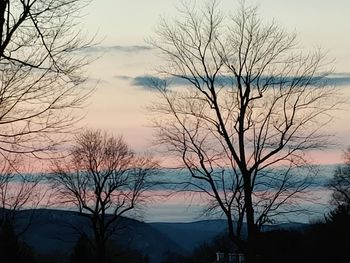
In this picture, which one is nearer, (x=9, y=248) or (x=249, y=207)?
(x=249, y=207)

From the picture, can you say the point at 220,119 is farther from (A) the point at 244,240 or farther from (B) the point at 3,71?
(B) the point at 3,71

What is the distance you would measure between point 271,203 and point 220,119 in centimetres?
389

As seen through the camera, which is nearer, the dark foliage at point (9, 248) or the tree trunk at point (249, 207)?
the tree trunk at point (249, 207)

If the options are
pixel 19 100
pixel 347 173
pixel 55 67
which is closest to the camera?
pixel 55 67

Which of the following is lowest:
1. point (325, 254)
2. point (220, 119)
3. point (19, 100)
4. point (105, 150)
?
point (325, 254)

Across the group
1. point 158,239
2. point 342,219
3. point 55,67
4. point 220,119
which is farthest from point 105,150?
point 158,239

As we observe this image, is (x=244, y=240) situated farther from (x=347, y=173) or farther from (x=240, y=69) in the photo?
(x=347, y=173)

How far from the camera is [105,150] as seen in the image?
55.3 metres

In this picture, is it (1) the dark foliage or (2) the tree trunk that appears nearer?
(2) the tree trunk

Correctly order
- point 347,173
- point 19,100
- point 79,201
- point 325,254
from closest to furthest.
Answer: point 19,100 → point 325,254 → point 79,201 → point 347,173

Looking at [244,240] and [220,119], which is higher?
[220,119]

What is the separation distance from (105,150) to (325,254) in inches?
1473

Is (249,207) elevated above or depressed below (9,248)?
above

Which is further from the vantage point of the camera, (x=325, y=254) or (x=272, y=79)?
(x=272, y=79)
